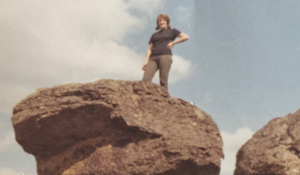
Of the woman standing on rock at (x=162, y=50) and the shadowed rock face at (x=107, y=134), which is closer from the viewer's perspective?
the shadowed rock face at (x=107, y=134)

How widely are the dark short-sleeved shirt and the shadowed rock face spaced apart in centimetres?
133

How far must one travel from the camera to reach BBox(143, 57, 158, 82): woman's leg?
21.2 ft

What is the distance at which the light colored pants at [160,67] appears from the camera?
6.38 m

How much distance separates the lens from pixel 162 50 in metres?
6.50

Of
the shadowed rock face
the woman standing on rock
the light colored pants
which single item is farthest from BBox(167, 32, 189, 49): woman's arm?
the shadowed rock face

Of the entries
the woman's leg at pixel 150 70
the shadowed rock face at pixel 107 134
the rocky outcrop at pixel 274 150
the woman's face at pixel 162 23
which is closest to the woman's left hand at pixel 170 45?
the woman's leg at pixel 150 70

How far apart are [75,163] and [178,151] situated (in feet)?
6.50

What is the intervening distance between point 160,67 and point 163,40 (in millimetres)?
→ 709

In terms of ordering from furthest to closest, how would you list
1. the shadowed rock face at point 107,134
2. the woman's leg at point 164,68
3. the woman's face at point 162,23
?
the woman's face at point 162,23 → the woman's leg at point 164,68 → the shadowed rock face at point 107,134

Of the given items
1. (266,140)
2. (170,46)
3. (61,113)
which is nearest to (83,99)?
(61,113)

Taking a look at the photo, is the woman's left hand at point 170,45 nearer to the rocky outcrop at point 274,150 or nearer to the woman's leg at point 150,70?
the woman's leg at point 150,70

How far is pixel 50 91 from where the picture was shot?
516 cm

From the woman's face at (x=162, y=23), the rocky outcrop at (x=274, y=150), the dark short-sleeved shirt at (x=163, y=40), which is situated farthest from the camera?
the woman's face at (x=162, y=23)

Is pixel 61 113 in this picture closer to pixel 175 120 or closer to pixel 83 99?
pixel 83 99
